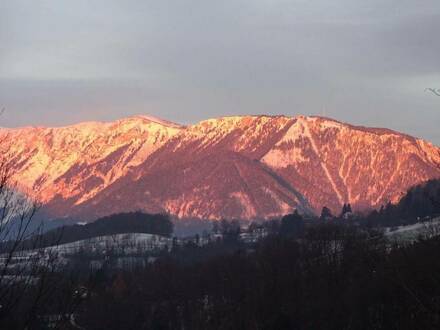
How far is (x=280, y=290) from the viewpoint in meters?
96.7

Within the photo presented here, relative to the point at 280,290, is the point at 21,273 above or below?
above

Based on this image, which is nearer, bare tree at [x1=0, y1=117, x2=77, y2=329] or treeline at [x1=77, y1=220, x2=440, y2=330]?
bare tree at [x1=0, y1=117, x2=77, y2=329]

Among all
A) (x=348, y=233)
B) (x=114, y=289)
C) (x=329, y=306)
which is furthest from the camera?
(x=348, y=233)

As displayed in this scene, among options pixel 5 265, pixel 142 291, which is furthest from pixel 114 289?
pixel 5 265

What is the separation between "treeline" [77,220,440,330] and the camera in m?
66.0

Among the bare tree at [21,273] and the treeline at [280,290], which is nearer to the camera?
the bare tree at [21,273]

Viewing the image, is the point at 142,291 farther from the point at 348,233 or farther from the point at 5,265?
the point at 5,265

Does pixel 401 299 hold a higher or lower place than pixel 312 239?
lower

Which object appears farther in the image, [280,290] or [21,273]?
[280,290]

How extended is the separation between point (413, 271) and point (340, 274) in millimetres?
36057

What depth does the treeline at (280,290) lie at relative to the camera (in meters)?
66.0

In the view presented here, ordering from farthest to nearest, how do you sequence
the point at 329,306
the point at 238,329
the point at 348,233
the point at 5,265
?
the point at 348,233
the point at 329,306
the point at 238,329
the point at 5,265

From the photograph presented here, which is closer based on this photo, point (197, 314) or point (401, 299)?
point (401, 299)

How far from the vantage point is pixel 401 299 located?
62438mm
